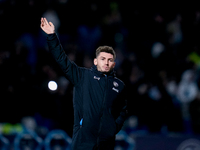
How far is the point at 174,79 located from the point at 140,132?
1935 mm

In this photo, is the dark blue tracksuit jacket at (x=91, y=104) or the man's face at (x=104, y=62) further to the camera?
the man's face at (x=104, y=62)

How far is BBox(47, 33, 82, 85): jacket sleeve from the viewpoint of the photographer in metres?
3.94

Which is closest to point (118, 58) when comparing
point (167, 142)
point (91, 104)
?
point (167, 142)

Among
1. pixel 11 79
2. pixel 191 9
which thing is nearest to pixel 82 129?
pixel 11 79

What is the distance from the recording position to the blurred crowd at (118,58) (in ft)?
24.7

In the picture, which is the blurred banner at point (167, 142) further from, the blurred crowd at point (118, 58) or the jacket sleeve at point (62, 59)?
the jacket sleeve at point (62, 59)

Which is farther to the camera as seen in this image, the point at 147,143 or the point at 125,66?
the point at 125,66

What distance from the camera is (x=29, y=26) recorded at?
8672mm

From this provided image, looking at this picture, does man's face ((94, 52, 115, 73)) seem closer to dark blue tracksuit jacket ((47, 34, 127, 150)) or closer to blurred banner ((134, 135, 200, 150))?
dark blue tracksuit jacket ((47, 34, 127, 150))

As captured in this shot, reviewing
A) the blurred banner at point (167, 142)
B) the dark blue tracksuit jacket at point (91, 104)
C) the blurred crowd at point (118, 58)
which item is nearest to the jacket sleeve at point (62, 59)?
the dark blue tracksuit jacket at point (91, 104)

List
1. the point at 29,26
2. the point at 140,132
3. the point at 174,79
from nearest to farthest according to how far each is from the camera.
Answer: the point at 140,132 < the point at 29,26 < the point at 174,79

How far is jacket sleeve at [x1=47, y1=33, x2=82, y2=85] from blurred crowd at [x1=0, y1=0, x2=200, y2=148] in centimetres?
336

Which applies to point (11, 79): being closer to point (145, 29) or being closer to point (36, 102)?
point (36, 102)

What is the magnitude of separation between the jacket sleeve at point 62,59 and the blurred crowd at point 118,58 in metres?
3.36
